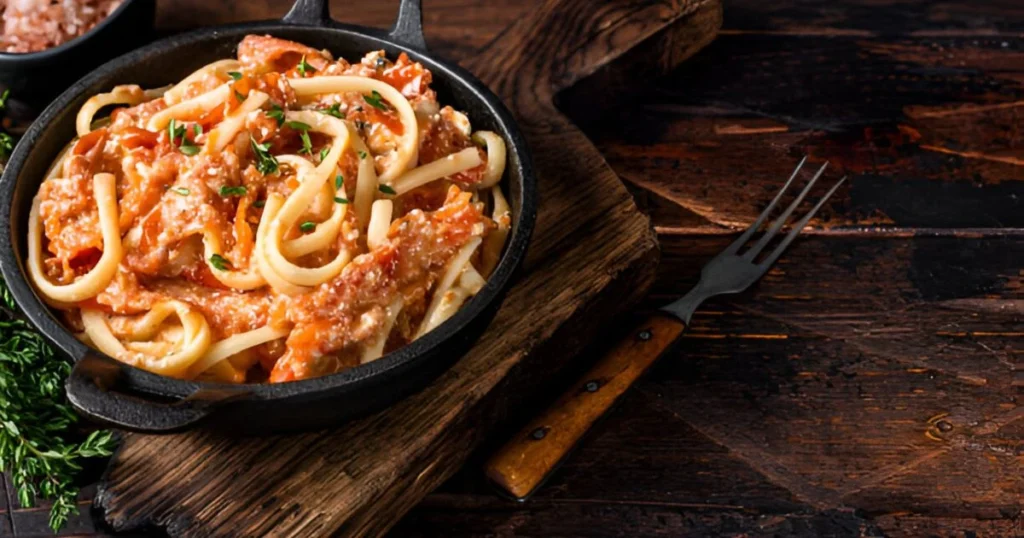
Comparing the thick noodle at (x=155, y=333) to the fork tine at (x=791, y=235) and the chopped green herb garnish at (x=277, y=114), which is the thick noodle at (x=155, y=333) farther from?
the fork tine at (x=791, y=235)

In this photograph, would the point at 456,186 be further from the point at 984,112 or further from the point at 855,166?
the point at 984,112

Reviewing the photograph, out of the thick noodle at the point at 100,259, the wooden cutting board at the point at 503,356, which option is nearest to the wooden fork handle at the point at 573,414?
the wooden cutting board at the point at 503,356

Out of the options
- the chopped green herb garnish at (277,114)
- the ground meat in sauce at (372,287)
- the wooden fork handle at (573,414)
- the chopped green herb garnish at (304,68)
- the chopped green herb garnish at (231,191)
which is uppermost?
the chopped green herb garnish at (304,68)

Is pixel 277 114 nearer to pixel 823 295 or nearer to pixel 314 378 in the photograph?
pixel 314 378

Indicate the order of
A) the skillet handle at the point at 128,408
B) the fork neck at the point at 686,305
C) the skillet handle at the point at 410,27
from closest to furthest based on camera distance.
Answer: the skillet handle at the point at 128,408, the skillet handle at the point at 410,27, the fork neck at the point at 686,305

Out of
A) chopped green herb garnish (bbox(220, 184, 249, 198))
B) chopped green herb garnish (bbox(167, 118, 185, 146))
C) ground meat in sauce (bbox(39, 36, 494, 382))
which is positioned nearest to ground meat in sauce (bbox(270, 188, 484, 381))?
ground meat in sauce (bbox(39, 36, 494, 382))

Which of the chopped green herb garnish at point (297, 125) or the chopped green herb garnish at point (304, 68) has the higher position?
the chopped green herb garnish at point (304, 68)

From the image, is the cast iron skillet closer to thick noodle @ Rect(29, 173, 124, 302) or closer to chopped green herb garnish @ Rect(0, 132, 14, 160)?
thick noodle @ Rect(29, 173, 124, 302)
